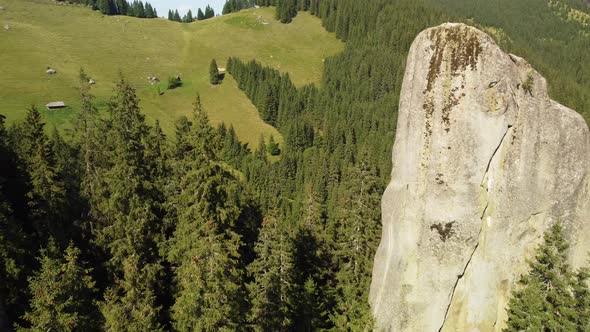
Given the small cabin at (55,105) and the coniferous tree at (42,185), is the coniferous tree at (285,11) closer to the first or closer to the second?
the small cabin at (55,105)

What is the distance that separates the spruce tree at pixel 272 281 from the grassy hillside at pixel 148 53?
88895mm

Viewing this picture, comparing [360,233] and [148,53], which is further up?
[148,53]

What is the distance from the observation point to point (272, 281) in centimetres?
2438

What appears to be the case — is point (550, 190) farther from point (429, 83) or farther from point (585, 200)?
point (429, 83)

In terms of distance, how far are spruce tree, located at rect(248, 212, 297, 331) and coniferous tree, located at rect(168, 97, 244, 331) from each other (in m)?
1.40

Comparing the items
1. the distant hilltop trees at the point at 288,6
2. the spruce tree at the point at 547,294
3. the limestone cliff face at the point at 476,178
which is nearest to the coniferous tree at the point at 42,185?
the limestone cliff face at the point at 476,178

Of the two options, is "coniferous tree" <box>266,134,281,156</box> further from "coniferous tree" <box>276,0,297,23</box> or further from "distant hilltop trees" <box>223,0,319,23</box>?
"distant hilltop trees" <box>223,0,319,23</box>

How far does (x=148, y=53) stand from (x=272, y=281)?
146 meters

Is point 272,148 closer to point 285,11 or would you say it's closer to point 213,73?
point 213,73

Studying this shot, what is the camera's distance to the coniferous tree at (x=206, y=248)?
19.9 meters

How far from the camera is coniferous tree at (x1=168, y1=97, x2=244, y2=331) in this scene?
65.3ft

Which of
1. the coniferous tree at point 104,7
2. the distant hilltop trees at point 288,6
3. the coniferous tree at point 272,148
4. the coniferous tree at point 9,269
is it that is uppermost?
the distant hilltop trees at point 288,6

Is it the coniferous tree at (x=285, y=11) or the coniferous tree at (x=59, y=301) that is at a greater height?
the coniferous tree at (x=285, y=11)

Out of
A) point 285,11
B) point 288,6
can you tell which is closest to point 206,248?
point 285,11
